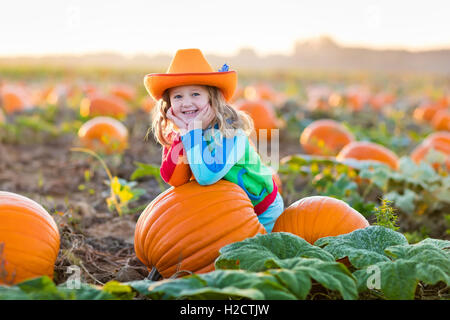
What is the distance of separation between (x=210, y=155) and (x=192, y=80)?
18.4 inches

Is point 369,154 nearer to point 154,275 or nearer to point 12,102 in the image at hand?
point 154,275

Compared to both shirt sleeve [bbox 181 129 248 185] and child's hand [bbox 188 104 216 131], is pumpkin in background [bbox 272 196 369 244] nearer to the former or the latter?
shirt sleeve [bbox 181 129 248 185]

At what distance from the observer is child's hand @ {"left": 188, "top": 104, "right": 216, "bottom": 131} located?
311cm

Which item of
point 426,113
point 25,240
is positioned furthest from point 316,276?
point 426,113

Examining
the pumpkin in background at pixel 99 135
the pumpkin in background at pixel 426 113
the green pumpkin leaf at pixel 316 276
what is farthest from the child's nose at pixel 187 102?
the pumpkin in background at pixel 426 113

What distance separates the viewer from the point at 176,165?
3037mm

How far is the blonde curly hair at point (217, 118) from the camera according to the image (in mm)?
3162

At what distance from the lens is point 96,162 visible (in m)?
6.17

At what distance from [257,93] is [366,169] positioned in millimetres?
7764

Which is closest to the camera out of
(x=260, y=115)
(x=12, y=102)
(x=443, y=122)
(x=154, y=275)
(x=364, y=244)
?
(x=364, y=244)

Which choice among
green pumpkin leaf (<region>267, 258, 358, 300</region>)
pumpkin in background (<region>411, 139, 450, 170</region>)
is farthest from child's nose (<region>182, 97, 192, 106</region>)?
pumpkin in background (<region>411, 139, 450, 170</region>)

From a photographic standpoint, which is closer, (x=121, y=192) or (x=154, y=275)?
(x=154, y=275)

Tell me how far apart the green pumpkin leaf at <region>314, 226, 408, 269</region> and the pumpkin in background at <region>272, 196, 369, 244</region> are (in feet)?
1.17

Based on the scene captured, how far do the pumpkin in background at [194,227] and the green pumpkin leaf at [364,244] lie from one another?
50 centimetres
